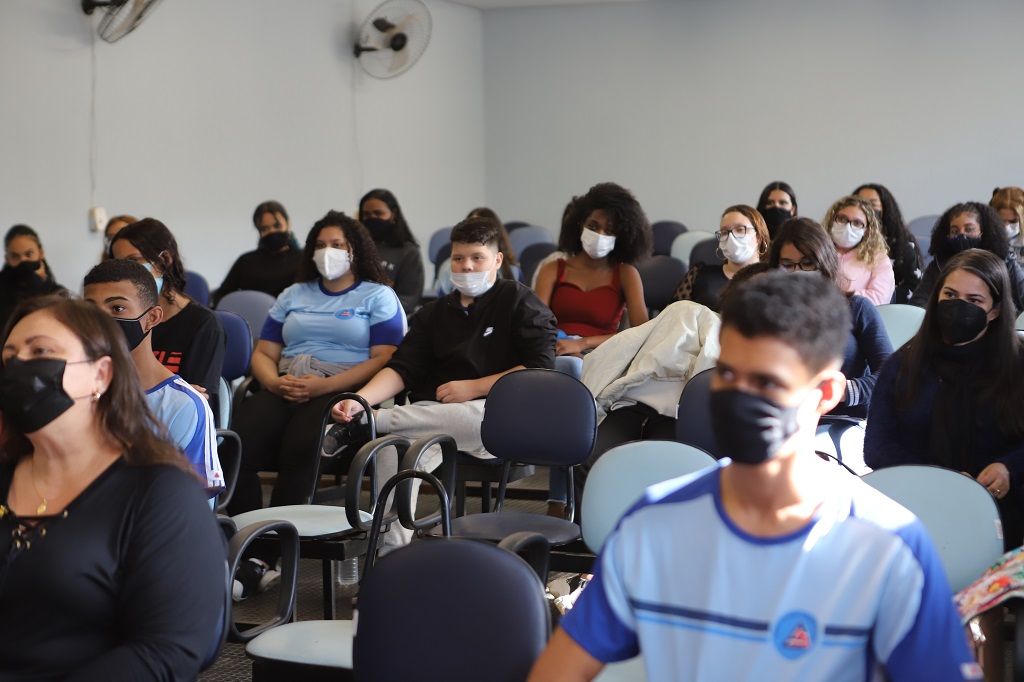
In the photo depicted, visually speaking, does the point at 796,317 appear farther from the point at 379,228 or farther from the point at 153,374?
the point at 379,228

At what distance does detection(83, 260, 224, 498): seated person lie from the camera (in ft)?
8.38

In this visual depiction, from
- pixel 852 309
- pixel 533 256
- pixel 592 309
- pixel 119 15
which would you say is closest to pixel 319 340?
pixel 592 309

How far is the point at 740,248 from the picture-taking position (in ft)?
14.6

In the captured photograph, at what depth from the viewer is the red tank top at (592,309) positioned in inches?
191

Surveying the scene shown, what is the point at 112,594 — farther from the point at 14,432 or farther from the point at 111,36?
the point at 111,36

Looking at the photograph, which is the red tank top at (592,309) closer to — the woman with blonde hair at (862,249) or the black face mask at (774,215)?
the woman with blonde hair at (862,249)

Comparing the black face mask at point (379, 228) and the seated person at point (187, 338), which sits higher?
the black face mask at point (379, 228)

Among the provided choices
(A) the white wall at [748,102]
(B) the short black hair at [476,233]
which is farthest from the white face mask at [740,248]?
(A) the white wall at [748,102]

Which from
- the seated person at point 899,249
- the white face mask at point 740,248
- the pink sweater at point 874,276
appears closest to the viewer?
the white face mask at point 740,248

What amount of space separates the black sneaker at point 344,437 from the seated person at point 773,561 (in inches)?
94.7

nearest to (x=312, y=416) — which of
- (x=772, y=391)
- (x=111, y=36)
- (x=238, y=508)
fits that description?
(x=238, y=508)

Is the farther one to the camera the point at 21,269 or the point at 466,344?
the point at 21,269

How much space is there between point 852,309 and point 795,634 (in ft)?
8.29

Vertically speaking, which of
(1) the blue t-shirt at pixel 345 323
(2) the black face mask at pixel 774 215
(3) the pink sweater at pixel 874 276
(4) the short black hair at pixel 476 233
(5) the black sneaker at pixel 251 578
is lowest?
(5) the black sneaker at pixel 251 578
